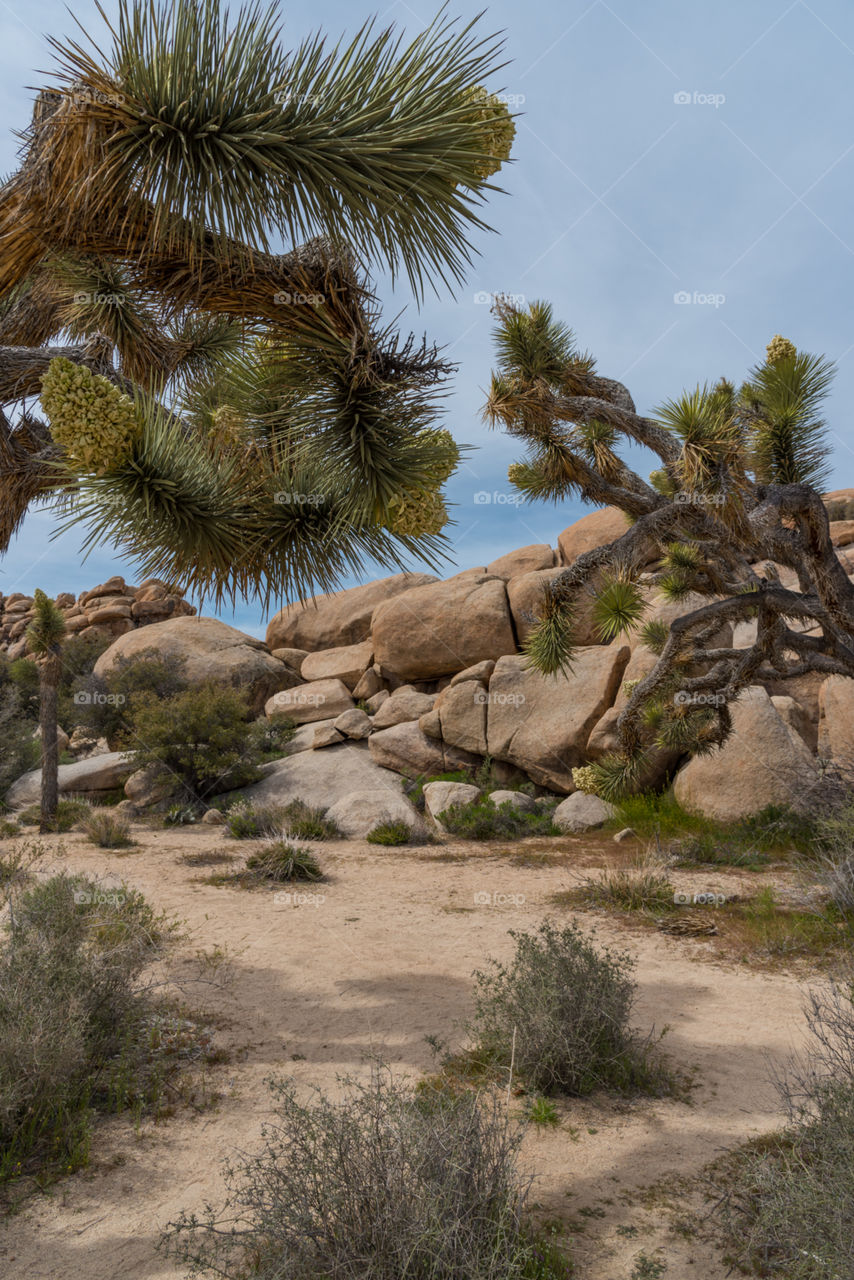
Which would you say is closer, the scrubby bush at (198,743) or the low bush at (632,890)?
the low bush at (632,890)

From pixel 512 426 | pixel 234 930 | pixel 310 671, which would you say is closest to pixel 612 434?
pixel 512 426

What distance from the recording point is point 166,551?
3.71 meters

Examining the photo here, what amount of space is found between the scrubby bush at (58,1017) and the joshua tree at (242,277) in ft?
7.25

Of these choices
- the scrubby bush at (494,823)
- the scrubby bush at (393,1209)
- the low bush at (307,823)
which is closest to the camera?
the scrubby bush at (393,1209)

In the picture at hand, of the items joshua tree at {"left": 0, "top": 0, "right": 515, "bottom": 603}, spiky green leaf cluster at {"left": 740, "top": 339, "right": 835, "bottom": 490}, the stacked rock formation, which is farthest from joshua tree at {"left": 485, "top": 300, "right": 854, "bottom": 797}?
the stacked rock formation

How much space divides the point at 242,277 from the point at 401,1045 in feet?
13.8

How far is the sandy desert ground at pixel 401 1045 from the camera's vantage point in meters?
2.97

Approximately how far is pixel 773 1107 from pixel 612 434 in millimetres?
7342

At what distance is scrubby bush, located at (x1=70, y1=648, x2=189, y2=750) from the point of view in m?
16.7

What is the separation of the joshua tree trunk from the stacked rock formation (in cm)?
1459

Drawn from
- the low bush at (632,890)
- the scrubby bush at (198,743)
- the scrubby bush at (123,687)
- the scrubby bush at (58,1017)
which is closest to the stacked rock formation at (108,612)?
the scrubby bush at (123,687)

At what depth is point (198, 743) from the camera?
1410 cm

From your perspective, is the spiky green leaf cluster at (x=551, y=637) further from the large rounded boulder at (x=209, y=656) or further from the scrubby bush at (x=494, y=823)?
the large rounded boulder at (x=209, y=656)

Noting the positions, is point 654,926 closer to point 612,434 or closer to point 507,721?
point 612,434
